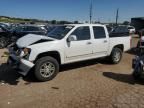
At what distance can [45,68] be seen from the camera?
6.97 m

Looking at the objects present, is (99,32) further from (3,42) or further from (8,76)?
(3,42)

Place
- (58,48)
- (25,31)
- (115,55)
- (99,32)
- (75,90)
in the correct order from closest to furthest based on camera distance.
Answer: (75,90), (58,48), (99,32), (115,55), (25,31)

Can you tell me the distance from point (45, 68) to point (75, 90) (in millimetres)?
1388

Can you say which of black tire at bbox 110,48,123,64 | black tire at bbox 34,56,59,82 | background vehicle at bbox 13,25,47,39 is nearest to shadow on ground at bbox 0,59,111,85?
black tire at bbox 34,56,59,82

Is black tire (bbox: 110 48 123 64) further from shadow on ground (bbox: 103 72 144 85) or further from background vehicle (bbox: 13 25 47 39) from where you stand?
background vehicle (bbox: 13 25 47 39)

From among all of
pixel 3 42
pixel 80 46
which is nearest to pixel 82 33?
pixel 80 46

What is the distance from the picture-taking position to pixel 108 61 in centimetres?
1001

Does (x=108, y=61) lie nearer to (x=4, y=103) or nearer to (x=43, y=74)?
(x=43, y=74)

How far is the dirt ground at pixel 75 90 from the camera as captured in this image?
205 inches

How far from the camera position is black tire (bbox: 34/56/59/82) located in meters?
6.77

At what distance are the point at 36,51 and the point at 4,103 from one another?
78.8 inches

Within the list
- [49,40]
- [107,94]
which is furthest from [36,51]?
[107,94]

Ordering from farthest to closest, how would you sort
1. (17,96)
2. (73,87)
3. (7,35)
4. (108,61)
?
(7,35) < (108,61) < (73,87) < (17,96)

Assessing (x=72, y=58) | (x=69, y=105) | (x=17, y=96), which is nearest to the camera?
(x=69, y=105)
